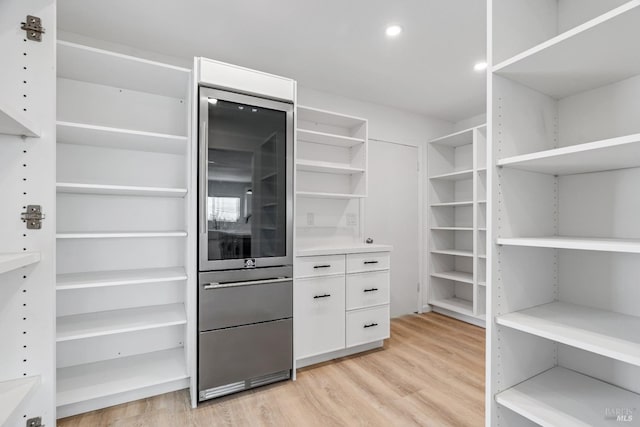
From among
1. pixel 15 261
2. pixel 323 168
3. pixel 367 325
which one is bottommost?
pixel 367 325

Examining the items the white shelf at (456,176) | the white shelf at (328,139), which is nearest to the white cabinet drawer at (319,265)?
the white shelf at (328,139)

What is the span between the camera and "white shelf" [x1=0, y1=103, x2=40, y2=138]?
2.77ft

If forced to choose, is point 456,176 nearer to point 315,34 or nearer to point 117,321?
point 315,34

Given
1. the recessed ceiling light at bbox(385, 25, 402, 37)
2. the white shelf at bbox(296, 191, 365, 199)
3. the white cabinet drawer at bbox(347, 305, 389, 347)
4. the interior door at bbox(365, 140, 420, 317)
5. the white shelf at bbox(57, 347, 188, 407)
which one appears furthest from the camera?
the interior door at bbox(365, 140, 420, 317)

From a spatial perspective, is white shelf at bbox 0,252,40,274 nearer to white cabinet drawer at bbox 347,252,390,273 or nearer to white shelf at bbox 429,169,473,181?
white cabinet drawer at bbox 347,252,390,273

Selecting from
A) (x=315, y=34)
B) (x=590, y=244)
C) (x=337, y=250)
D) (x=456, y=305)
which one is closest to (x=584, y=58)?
(x=590, y=244)

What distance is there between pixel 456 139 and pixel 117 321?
4007 millimetres

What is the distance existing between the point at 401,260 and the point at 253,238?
2275 millimetres

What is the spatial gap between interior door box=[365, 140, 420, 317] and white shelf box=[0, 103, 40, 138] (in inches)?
116

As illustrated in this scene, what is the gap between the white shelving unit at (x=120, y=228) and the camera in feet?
6.24

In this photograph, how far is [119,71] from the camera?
1.99 metres

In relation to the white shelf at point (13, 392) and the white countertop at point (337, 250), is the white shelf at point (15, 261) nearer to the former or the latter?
the white shelf at point (13, 392)

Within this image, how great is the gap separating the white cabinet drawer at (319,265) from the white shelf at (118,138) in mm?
1270

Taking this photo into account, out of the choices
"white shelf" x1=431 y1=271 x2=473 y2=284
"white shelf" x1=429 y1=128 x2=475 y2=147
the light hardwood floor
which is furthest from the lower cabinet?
"white shelf" x1=429 y1=128 x2=475 y2=147
